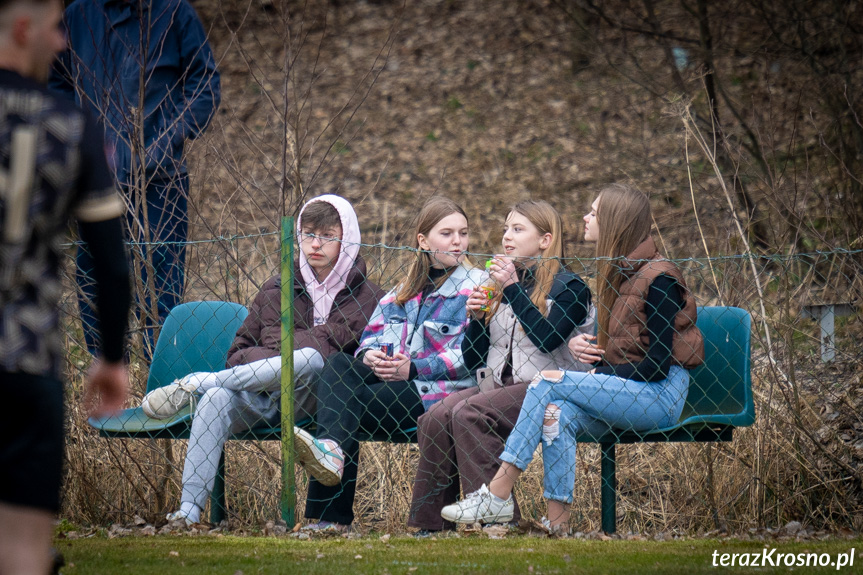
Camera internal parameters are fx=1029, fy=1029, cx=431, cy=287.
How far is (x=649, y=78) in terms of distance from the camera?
789 centimetres

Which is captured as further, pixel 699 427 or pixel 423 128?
pixel 423 128

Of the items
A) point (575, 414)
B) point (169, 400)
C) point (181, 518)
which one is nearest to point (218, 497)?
point (181, 518)

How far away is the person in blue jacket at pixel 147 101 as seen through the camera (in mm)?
4824

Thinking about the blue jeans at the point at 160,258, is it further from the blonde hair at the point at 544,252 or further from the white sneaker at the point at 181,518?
the blonde hair at the point at 544,252

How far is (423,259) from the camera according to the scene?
4.42 metres

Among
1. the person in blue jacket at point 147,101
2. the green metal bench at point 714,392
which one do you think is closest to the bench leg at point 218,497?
the person in blue jacket at point 147,101

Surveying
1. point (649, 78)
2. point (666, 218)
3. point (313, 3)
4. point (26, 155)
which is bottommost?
point (26, 155)

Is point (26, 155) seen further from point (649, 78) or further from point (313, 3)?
point (313, 3)

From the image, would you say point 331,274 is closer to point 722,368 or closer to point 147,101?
point 147,101

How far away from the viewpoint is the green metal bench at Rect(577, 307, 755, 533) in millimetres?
3889

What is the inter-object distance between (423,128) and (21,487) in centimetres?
1145

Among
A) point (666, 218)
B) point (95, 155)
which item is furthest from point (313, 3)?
point (95, 155)

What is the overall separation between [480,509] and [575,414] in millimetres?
496

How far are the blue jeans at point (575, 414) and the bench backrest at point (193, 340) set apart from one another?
1.49 meters
